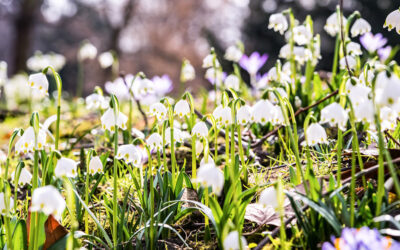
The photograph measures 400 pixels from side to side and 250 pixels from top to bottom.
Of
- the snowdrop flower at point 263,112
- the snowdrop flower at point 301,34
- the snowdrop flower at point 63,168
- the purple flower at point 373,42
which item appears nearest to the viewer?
the snowdrop flower at point 63,168

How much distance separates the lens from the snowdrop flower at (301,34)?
284 cm

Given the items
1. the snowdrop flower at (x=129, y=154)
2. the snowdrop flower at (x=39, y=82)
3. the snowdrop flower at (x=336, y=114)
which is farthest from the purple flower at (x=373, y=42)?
the snowdrop flower at (x=39, y=82)

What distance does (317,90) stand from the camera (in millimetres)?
3012

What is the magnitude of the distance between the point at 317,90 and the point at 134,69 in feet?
63.8

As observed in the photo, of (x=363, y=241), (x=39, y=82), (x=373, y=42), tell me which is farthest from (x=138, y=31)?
(x=363, y=241)

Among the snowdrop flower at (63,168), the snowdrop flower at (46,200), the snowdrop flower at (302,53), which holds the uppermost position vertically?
the snowdrop flower at (302,53)

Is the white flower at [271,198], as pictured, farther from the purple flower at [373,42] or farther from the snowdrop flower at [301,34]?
the purple flower at [373,42]

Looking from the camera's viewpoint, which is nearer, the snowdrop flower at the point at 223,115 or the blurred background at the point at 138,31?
the snowdrop flower at the point at 223,115

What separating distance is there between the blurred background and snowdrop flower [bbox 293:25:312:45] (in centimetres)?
691

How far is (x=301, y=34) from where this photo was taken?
2.84 metres

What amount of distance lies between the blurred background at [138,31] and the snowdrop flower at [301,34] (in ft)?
22.7

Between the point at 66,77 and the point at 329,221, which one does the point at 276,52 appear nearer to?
the point at 329,221

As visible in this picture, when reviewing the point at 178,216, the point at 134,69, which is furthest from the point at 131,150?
the point at 134,69

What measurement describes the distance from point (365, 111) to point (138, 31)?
63.5 feet
